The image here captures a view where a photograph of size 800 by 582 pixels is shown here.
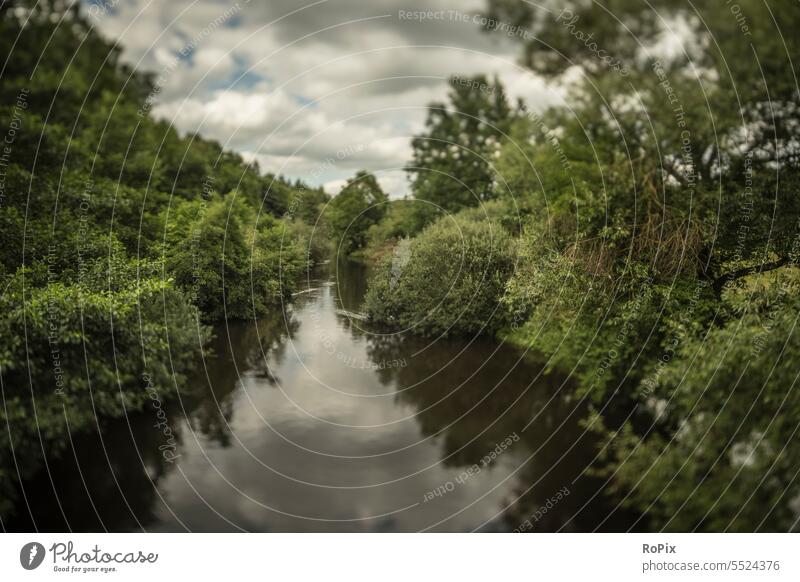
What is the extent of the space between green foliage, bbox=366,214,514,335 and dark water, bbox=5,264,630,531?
7.04ft

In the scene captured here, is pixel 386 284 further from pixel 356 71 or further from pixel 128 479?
pixel 128 479

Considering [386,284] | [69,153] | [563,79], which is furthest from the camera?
[386,284]

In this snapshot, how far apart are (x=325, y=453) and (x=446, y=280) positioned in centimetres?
585

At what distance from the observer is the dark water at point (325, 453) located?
196 inches

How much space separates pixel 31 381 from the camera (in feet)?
15.1

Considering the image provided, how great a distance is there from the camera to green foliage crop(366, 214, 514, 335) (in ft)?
34.3

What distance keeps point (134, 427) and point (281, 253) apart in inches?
A: 145

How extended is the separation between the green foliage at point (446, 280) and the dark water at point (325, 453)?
2.15m

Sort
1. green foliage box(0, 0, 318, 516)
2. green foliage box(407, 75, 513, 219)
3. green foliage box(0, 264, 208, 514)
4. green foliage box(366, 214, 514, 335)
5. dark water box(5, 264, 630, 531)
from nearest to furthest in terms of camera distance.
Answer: green foliage box(0, 264, 208, 514) < green foliage box(0, 0, 318, 516) < dark water box(5, 264, 630, 531) < green foliage box(407, 75, 513, 219) < green foliage box(366, 214, 514, 335)

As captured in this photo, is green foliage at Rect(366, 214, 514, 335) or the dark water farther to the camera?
green foliage at Rect(366, 214, 514, 335)

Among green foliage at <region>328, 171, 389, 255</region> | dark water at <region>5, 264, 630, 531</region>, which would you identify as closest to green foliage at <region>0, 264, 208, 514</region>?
dark water at <region>5, 264, 630, 531</region>

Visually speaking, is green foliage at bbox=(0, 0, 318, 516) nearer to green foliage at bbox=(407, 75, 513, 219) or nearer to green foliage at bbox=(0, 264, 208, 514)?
green foliage at bbox=(0, 264, 208, 514)

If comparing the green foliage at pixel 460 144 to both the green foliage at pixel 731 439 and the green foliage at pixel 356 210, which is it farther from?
the green foliage at pixel 731 439

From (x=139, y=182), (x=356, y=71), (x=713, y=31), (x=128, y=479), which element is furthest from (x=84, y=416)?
(x=713, y=31)
